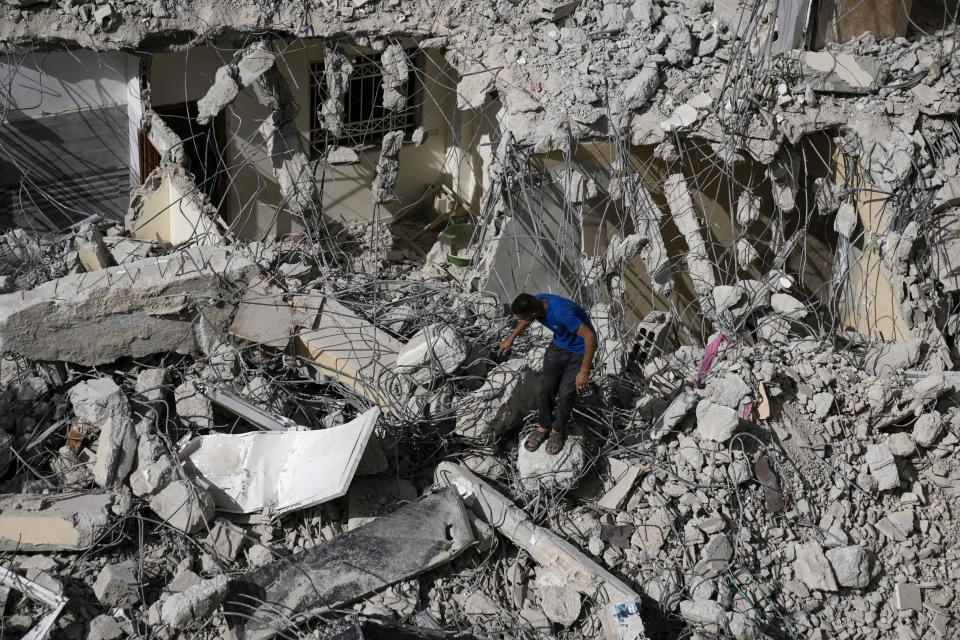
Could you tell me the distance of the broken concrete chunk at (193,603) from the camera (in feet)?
17.7

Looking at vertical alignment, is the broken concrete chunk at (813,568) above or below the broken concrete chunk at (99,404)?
below

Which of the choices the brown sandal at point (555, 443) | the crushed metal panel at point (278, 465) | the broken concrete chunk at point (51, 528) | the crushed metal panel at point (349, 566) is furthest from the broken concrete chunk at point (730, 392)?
the broken concrete chunk at point (51, 528)

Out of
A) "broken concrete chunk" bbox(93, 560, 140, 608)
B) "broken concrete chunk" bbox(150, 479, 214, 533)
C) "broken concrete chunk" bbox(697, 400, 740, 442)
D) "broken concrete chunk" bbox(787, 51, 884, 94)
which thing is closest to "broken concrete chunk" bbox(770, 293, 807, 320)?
"broken concrete chunk" bbox(697, 400, 740, 442)

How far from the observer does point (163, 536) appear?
6.04 m

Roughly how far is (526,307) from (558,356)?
55 centimetres

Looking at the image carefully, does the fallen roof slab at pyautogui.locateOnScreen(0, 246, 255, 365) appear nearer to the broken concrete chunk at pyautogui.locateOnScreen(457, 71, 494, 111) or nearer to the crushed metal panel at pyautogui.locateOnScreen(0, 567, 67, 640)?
the crushed metal panel at pyautogui.locateOnScreen(0, 567, 67, 640)

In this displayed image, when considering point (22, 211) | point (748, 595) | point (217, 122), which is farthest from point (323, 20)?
point (748, 595)

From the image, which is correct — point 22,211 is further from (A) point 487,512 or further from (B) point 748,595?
(B) point 748,595

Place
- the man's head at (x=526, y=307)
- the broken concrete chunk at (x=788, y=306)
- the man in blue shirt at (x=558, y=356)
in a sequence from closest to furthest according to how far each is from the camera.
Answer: the man's head at (x=526, y=307), the man in blue shirt at (x=558, y=356), the broken concrete chunk at (x=788, y=306)

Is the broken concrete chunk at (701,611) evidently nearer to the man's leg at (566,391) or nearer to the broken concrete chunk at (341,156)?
the man's leg at (566,391)

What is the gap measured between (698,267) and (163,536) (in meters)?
4.84

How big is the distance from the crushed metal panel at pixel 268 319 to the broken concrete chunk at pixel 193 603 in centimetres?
208

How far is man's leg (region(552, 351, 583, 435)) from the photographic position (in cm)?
616

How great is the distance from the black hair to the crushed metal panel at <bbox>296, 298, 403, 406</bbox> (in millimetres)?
1434
